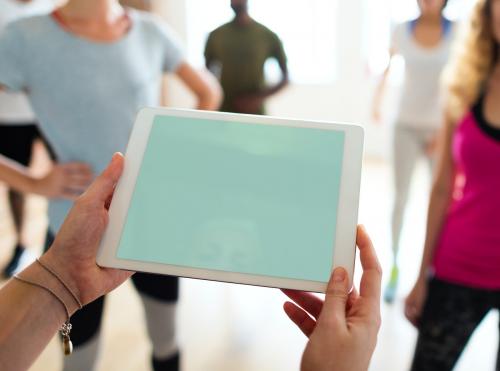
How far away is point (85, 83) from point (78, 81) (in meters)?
0.01

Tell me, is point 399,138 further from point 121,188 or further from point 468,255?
point 121,188

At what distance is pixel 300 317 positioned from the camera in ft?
2.52

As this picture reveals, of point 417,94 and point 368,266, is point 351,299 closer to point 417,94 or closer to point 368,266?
point 368,266

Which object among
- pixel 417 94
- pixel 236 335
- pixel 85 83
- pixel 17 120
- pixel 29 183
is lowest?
pixel 236 335

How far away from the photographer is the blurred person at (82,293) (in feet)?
1.91

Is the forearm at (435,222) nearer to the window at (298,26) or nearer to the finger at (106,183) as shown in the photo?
the finger at (106,183)

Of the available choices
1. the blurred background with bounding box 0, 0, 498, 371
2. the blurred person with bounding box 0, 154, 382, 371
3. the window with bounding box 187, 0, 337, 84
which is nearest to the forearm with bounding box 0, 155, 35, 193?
the blurred person with bounding box 0, 154, 382, 371

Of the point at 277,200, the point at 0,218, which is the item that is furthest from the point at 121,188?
the point at 0,218

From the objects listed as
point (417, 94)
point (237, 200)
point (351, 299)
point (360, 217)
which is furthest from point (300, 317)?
point (360, 217)

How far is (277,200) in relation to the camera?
2.22ft

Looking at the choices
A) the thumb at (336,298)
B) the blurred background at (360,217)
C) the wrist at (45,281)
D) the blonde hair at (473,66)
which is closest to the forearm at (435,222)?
the blonde hair at (473,66)

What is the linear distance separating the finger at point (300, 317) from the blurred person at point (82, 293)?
0.10m

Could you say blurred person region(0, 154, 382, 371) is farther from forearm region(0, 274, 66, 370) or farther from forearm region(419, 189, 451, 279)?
forearm region(419, 189, 451, 279)

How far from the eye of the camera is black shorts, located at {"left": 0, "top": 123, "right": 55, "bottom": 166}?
1938mm
